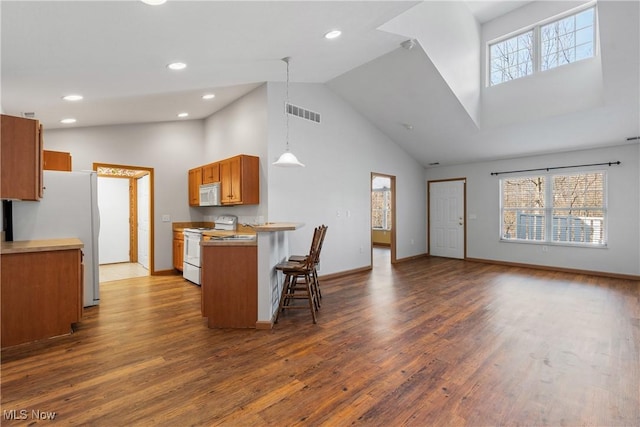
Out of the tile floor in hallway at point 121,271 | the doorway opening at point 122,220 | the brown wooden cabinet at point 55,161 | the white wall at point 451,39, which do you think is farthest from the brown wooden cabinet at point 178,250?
the white wall at point 451,39

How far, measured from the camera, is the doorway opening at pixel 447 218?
24.8 ft

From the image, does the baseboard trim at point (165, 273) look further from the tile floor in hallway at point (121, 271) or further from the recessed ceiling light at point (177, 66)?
the recessed ceiling light at point (177, 66)

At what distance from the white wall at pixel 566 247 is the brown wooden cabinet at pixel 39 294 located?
751cm

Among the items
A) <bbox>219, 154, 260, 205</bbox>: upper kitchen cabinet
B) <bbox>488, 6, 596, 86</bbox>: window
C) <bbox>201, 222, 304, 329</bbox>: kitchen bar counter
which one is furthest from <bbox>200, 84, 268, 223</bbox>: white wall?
<bbox>488, 6, 596, 86</bbox>: window

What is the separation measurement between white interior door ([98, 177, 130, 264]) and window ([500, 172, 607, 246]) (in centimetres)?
892

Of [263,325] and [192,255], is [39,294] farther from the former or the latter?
[192,255]

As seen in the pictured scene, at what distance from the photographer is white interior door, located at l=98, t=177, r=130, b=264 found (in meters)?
7.17

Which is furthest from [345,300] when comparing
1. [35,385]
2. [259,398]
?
[35,385]

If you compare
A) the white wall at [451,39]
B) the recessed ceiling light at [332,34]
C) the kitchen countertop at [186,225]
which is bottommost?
the kitchen countertop at [186,225]

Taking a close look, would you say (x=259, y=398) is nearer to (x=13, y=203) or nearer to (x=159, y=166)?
(x=13, y=203)

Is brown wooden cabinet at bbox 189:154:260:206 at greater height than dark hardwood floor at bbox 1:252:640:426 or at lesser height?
greater

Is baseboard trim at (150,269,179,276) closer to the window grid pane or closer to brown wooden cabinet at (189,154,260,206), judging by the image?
brown wooden cabinet at (189,154,260,206)

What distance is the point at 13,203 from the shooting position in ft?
11.1

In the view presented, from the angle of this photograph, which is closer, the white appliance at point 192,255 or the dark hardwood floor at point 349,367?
the dark hardwood floor at point 349,367
